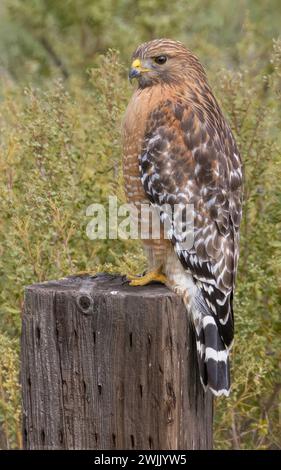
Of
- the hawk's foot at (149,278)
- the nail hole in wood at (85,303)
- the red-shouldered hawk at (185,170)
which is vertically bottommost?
the nail hole in wood at (85,303)

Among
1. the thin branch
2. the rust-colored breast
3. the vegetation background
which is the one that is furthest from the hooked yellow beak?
the thin branch

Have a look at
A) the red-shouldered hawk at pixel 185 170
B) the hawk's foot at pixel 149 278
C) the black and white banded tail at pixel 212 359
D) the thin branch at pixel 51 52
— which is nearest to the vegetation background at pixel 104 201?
the hawk's foot at pixel 149 278

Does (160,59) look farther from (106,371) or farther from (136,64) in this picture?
(106,371)

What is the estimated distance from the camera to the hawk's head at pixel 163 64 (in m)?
5.04

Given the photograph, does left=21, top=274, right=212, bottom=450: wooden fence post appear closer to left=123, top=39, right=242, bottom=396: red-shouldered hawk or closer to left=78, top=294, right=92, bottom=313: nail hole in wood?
left=78, top=294, right=92, bottom=313: nail hole in wood

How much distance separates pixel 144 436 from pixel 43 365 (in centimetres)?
A: 47

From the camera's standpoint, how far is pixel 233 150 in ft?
16.1

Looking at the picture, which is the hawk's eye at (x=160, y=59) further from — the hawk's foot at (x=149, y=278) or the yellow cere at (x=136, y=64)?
the hawk's foot at (x=149, y=278)

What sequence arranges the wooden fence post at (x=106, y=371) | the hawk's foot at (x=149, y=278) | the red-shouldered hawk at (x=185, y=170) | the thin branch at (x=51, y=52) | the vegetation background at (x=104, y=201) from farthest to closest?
the thin branch at (x=51, y=52), the vegetation background at (x=104, y=201), the red-shouldered hawk at (x=185, y=170), the hawk's foot at (x=149, y=278), the wooden fence post at (x=106, y=371)

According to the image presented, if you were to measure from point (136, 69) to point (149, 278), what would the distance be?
1.12m

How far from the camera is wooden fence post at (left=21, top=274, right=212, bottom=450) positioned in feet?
12.1

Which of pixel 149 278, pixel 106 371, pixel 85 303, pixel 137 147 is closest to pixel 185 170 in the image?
pixel 137 147

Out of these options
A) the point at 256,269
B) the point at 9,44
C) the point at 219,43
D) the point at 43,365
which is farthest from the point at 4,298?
the point at 219,43
